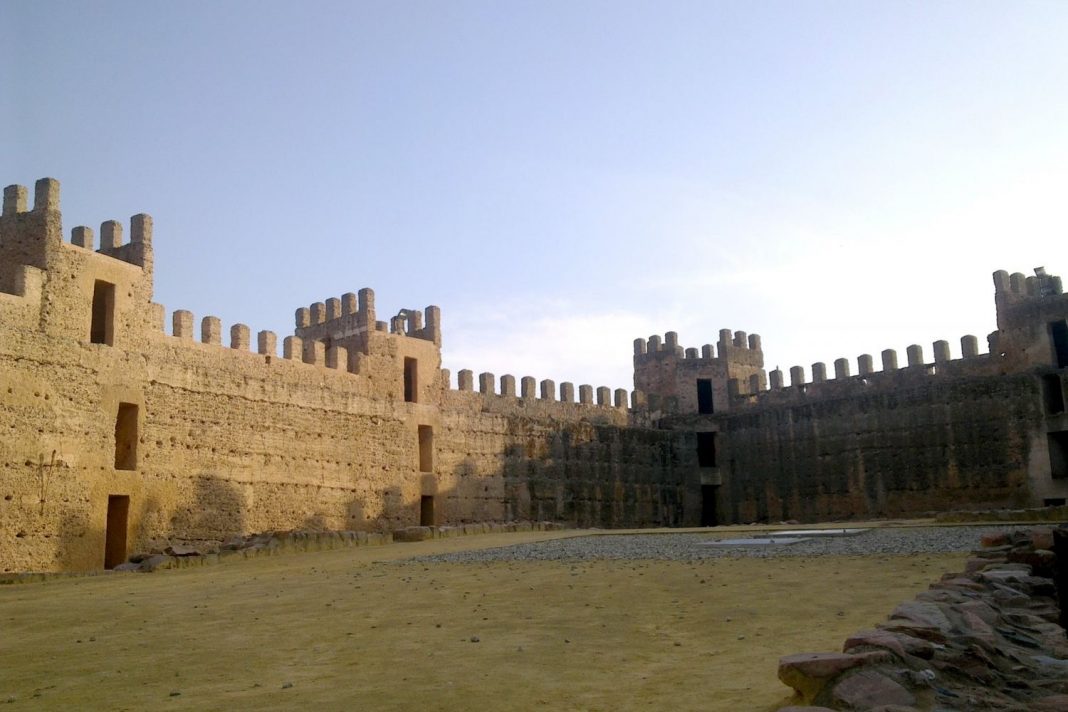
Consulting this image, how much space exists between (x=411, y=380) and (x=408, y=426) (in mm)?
1452

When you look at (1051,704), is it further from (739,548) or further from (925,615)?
(739,548)

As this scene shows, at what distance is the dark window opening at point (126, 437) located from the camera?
19.1m

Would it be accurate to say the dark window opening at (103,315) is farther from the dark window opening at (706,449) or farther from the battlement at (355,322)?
the dark window opening at (706,449)

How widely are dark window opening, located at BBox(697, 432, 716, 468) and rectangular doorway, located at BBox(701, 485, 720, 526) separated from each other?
0.83 m

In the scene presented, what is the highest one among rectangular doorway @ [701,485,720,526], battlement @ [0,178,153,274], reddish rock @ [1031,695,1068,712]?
battlement @ [0,178,153,274]

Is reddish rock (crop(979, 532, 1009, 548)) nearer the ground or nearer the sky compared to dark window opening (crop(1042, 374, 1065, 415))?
nearer the ground

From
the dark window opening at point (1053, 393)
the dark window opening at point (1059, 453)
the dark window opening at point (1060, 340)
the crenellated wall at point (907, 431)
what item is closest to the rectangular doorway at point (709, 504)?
the crenellated wall at point (907, 431)

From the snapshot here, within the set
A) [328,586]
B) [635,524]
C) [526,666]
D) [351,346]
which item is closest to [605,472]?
[635,524]

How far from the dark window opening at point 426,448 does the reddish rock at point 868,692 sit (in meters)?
22.5

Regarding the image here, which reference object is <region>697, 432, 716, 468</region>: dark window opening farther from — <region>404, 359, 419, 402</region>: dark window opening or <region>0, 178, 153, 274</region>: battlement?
<region>0, 178, 153, 274</region>: battlement

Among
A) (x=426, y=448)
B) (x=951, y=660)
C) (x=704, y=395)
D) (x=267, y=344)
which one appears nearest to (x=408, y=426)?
(x=426, y=448)

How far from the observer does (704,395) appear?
36562 mm

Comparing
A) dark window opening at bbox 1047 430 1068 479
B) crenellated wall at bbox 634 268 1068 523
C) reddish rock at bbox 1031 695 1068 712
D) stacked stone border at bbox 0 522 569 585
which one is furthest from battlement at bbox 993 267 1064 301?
reddish rock at bbox 1031 695 1068 712

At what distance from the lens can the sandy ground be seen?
5551 mm
